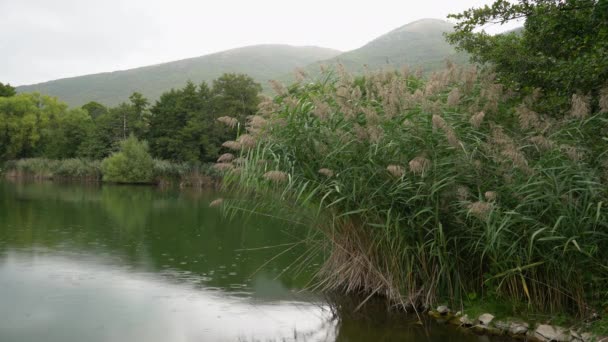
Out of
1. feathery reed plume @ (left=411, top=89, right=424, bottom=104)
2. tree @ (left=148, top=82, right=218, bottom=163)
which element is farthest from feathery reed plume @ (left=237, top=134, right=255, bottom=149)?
tree @ (left=148, top=82, right=218, bottom=163)

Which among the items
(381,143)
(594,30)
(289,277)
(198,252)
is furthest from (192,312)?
(594,30)

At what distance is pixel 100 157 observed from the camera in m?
49.8

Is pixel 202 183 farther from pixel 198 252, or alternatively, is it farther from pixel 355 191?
pixel 355 191

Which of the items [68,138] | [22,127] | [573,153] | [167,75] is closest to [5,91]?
[22,127]

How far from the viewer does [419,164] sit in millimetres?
5723

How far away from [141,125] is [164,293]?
43049mm

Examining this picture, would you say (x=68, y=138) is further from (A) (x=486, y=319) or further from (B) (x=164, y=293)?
(A) (x=486, y=319)

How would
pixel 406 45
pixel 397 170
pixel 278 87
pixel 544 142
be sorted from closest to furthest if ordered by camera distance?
pixel 544 142 → pixel 397 170 → pixel 278 87 → pixel 406 45

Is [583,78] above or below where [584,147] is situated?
above

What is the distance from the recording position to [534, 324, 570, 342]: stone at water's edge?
5.48 metres

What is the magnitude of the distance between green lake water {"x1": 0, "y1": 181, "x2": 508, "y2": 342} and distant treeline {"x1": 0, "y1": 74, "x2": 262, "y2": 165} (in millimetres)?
25550

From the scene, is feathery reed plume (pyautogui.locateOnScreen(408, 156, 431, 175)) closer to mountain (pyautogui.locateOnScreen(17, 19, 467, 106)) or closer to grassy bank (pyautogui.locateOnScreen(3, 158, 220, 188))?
grassy bank (pyautogui.locateOnScreen(3, 158, 220, 188))

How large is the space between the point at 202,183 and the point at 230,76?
9445mm

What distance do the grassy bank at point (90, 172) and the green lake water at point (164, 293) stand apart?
26894 millimetres
